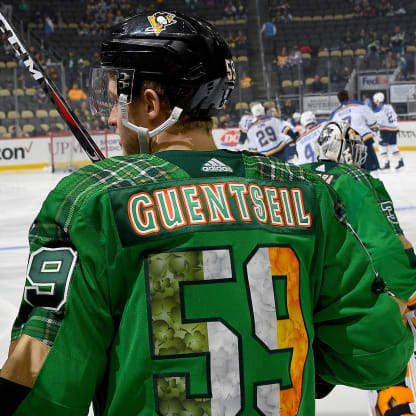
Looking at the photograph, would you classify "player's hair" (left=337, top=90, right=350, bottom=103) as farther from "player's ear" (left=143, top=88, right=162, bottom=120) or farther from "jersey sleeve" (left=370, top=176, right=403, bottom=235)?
"player's ear" (left=143, top=88, right=162, bottom=120)

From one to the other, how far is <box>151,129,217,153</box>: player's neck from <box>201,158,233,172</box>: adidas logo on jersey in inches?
2.7

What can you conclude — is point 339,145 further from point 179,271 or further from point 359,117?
point 359,117

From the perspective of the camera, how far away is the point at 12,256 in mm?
6691

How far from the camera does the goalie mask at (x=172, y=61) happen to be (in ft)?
3.73

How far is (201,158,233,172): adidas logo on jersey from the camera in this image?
1.11 m

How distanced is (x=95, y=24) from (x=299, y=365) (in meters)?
24.1

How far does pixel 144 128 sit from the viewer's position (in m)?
1.17

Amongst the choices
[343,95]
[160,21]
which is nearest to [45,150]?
[343,95]

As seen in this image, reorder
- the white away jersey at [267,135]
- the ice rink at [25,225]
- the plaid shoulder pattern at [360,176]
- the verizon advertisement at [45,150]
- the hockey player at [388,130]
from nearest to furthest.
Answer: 1. the plaid shoulder pattern at [360,176]
2. the ice rink at [25,225]
3. the white away jersey at [267,135]
4. the hockey player at [388,130]
5. the verizon advertisement at [45,150]

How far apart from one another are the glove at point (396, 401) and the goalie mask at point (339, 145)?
128 cm

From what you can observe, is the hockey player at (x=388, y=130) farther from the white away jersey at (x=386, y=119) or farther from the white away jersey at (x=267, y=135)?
the white away jersey at (x=267, y=135)

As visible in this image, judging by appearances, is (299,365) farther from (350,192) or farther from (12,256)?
(12,256)

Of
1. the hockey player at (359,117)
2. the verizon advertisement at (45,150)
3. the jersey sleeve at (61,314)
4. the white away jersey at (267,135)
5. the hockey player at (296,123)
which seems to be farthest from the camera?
the verizon advertisement at (45,150)

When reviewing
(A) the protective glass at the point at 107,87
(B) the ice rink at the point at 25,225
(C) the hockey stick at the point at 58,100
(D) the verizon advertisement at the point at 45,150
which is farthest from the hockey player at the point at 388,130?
(A) the protective glass at the point at 107,87
